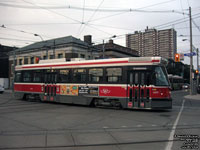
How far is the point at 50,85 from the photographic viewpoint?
15461mm

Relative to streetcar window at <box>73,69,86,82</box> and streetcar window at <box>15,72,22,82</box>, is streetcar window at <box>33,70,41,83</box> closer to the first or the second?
streetcar window at <box>15,72,22,82</box>

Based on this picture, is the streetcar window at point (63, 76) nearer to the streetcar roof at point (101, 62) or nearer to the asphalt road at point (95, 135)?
the streetcar roof at point (101, 62)

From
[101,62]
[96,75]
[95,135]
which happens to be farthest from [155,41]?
[95,135]

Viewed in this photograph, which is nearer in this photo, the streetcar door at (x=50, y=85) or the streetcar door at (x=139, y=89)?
the streetcar door at (x=139, y=89)

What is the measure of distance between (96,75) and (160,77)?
4.10 metres

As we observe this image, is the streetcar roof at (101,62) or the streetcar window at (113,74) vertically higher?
the streetcar roof at (101,62)

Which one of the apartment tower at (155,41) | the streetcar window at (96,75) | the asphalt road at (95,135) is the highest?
the apartment tower at (155,41)

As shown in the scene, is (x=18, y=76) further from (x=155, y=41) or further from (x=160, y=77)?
(x=155, y=41)

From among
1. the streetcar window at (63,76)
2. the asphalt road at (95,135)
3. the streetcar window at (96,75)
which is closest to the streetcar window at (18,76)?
the streetcar window at (63,76)

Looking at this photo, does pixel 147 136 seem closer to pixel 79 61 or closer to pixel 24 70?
pixel 79 61

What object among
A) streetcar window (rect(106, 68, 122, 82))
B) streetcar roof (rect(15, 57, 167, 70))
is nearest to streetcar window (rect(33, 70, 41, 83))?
streetcar roof (rect(15, 57, 167, 70))

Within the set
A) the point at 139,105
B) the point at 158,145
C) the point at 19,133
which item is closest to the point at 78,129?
the point at 19,133

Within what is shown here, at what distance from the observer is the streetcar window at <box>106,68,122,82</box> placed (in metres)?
12.3

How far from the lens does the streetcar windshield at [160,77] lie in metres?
11.4
